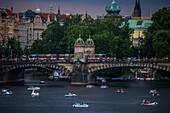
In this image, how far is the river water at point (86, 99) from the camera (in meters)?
116

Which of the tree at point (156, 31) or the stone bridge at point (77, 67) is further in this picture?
the tree at point (156, 31)

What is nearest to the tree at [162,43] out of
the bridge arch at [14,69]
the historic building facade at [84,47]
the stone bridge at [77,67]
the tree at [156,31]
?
the tree at [156,31]

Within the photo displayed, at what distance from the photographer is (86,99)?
128 metres

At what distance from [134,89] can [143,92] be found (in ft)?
20.3

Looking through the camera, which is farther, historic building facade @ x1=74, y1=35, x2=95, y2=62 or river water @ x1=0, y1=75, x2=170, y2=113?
historic building facade @ x1=74, y1=35, x2=95, y2=62

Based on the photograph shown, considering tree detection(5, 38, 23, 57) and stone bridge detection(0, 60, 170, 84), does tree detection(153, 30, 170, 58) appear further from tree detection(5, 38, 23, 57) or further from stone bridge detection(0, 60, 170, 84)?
tree detection(5, 38, 23, 57)

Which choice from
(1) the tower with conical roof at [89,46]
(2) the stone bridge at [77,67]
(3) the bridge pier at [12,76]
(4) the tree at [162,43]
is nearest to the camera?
(2) the stone bridge at [77,67]

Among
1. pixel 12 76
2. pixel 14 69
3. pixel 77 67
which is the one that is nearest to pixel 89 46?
pixel 77 67

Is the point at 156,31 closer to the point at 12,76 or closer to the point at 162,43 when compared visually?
the point at 162,43

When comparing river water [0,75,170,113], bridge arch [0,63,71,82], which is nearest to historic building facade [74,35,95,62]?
bridge arch [0,63,71,82]

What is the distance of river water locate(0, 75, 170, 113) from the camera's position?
116 meters

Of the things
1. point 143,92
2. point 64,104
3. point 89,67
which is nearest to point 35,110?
point 64,104

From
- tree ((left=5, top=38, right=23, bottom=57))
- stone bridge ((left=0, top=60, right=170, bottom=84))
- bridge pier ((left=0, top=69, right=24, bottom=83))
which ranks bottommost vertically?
bridge pier ((left=0, top=69, right=24, bottom=83))

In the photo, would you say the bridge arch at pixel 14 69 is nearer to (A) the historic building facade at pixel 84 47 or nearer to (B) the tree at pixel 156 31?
(A) the historic building facade at pixel 84 47
